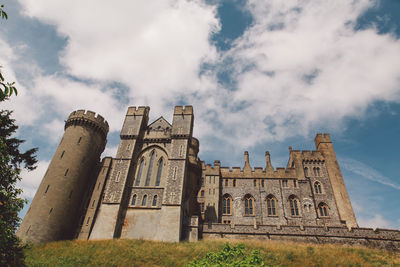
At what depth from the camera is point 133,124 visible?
110 ft

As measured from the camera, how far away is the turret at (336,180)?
3158 cm

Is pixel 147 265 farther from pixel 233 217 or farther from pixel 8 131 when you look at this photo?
pixel 8 131

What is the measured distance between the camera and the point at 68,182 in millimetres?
29953

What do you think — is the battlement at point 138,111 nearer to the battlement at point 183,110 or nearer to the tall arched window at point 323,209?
the battlement at point 183,110

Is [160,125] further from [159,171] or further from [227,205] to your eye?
[227,205]

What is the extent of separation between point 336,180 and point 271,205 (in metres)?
10.7

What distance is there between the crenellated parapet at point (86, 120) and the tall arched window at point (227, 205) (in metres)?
21.2

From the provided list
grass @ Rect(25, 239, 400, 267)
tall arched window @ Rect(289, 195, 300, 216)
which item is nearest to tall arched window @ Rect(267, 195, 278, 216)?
tall arched window @ Rect(289, 195, 300, 216)

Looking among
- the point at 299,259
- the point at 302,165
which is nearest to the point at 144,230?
the point at 299,259

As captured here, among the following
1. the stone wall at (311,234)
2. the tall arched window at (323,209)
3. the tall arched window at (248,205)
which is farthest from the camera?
the tall arched window at (248,205)

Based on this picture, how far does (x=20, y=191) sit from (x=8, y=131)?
17.8 m

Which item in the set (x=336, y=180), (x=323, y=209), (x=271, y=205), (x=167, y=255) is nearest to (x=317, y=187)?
(x=336, y=180)

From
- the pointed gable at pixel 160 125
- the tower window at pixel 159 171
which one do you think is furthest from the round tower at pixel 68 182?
the tower window at pixel 159 171

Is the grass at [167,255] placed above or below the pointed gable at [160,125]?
below
